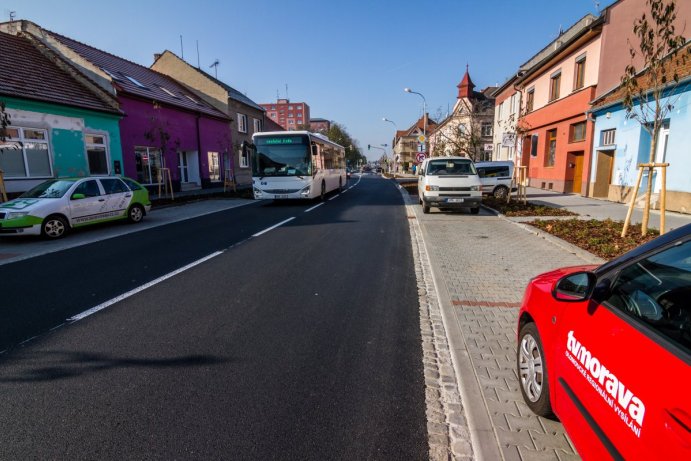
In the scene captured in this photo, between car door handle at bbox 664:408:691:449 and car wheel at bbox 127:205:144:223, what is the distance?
13.4 m

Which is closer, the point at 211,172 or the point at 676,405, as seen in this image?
the point at 676,405

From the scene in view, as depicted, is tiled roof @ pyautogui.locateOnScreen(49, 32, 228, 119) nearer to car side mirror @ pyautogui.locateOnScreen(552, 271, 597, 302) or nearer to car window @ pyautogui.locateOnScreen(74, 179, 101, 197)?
car window @ pyautogui.locateOnScreen(74, 179, 101, 197)

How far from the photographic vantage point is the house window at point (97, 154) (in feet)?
60.1

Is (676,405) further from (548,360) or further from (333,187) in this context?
(333,187)

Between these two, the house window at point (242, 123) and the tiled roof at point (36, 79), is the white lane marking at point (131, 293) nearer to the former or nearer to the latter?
the tiled roof at point (36, 79)

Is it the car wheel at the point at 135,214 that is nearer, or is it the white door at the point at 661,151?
the car wheel at the point at 135,214

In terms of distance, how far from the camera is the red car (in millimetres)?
1413

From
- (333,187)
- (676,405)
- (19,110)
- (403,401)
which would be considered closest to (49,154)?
(19,110)

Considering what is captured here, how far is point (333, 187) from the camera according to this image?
2264cm

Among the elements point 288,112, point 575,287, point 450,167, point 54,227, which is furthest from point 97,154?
point 288,112

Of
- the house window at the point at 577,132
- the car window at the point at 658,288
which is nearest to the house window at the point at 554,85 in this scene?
the house window at the point at 577,132

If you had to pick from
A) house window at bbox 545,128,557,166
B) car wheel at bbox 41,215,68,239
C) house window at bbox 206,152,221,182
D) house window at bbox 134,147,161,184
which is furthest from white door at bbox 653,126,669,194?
house window at bbox 206,152,221,182

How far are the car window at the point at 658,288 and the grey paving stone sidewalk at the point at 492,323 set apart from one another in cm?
114

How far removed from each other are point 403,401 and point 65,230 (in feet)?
34.8
